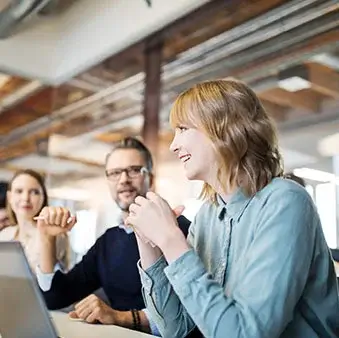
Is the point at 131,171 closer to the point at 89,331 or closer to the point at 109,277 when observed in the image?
the point at 109,277

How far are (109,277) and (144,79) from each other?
1442 millimetres

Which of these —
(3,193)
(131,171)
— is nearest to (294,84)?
(131,171)

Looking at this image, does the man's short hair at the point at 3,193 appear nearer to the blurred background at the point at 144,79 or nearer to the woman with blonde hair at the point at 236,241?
the blurred background at the point at 144,79

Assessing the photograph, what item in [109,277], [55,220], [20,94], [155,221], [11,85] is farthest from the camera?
[20,94]

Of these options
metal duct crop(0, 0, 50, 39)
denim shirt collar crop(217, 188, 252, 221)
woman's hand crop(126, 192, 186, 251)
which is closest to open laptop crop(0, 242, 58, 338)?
woman's hand crop(126, 192, 186, 251)

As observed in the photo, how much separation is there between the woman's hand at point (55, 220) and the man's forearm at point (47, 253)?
0.04 m

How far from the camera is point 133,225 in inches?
40.9

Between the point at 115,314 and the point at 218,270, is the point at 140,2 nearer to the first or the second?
the point at 115,314

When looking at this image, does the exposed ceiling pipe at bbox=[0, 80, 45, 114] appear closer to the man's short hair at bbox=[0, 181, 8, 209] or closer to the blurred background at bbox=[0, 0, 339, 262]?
the blurred background at bbox=[0, 0, 339, 262]

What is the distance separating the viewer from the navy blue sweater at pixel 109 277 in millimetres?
1975

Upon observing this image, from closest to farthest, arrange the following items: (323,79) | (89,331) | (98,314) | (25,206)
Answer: (89,331), (98,314), (323,79), (25,206)

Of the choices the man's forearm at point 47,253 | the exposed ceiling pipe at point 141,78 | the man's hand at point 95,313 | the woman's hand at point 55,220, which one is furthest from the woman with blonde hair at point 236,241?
Answer: the exposed ceiling pipe at point 141,78

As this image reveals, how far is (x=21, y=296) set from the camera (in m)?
1.01

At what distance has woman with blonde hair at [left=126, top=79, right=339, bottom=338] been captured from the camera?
866 mm
